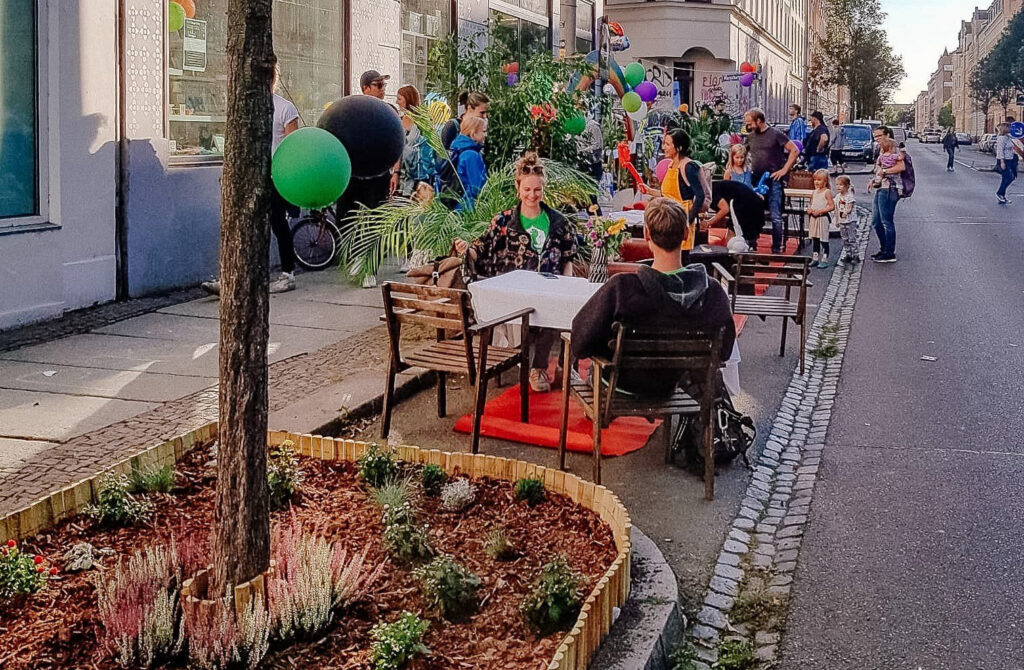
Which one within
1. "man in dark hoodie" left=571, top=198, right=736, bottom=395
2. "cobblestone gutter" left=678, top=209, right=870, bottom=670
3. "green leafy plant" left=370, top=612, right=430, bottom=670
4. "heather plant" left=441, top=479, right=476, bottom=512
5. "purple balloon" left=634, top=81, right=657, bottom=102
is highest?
"purple balloon" left=634, top=81, right=657, bottom=102

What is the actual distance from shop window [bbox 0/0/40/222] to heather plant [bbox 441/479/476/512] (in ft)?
19.9

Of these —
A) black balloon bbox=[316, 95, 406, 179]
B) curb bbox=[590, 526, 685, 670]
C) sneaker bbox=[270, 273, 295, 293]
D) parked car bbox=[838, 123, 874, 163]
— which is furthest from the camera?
parked car bbox=[838, 123, 874, 163]

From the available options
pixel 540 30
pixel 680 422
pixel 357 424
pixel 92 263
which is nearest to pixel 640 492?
pixel 680 422

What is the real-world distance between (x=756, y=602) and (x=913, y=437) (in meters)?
3.16

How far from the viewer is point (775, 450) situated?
24.3 ft

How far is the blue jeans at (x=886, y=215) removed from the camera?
57.2 ft

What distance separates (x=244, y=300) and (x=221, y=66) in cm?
954

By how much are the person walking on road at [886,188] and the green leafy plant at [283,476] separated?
13.5 metres

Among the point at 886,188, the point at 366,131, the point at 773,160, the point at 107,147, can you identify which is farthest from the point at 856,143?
the point at 366,131

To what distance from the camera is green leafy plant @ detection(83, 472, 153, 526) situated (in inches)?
191

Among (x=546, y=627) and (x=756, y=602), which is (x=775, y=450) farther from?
(x=546, y=627)

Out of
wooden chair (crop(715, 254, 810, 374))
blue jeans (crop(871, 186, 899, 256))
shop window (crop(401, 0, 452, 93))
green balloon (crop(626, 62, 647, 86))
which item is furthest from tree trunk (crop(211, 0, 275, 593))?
green balloon (crop(626, 62, 647, 86))

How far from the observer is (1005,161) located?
32156mm

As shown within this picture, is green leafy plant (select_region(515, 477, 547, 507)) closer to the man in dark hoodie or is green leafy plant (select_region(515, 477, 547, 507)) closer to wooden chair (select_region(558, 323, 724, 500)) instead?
wooden chair (select_region(558, 323, 724, 500))
